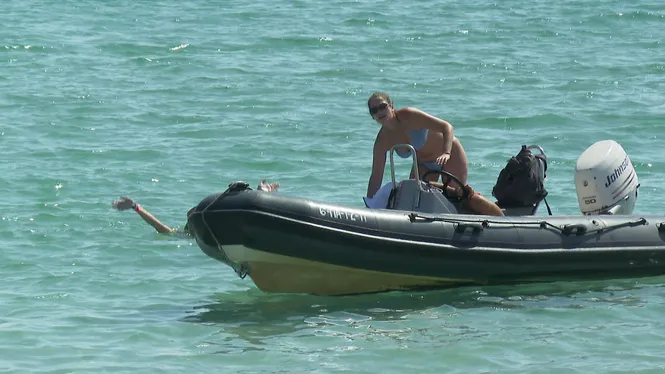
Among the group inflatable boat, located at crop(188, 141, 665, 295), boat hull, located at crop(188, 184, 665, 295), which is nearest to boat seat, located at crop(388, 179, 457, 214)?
inflatable boat, located at crop(188, 141, 665, 295)

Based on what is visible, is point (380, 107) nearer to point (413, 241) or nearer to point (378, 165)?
point (378, 165)

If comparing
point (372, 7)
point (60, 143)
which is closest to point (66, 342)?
point (60, 143)

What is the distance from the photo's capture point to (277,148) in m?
12.7

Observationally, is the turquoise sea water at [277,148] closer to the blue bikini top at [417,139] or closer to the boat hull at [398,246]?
the boat hull at [398,246]

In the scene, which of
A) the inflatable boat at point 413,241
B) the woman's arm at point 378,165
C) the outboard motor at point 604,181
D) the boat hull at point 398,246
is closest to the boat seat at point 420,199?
the inflatable boat at point 413,241

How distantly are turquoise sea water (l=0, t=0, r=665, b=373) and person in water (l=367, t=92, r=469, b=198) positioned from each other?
2.76 ft

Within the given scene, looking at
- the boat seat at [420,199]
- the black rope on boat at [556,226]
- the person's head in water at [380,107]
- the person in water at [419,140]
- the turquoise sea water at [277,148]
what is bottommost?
the turquoise sea water at [277,148]

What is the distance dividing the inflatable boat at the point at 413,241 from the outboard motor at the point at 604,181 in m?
0.01

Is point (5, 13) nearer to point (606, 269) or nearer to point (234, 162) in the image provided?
point (234, 162)

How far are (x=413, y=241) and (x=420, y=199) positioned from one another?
41 cm

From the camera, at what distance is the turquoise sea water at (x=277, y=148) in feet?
22.6

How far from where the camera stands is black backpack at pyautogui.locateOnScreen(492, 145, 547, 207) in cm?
804

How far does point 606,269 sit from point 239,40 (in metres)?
11.5

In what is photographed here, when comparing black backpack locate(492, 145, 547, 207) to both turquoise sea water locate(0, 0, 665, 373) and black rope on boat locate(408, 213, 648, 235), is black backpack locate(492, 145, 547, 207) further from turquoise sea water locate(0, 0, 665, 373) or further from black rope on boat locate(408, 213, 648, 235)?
turquoise sea water locate(0, 0, 665, 373)
